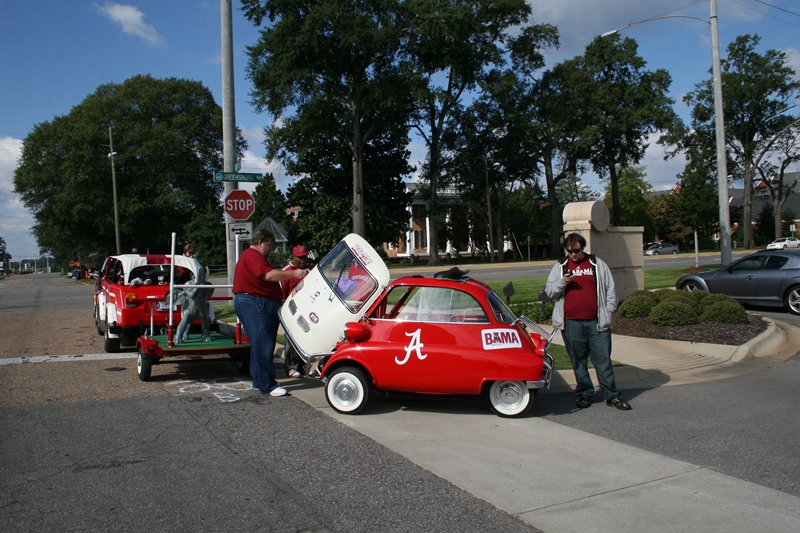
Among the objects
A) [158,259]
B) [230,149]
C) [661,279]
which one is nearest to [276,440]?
[158,259]

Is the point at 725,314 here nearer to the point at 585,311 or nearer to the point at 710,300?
the point at 710,300

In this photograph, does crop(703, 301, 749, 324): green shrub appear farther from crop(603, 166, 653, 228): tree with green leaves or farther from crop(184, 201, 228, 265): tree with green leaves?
crop(603, 166, 653, 228): tree with green leaves

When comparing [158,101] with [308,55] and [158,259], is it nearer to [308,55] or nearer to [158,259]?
[308,55]

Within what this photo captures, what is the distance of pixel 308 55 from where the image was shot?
38656 mm

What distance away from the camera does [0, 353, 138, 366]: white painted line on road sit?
10203 millimetres

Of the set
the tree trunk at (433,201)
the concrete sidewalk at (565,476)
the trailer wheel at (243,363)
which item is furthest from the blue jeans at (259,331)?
the tree trunk at (433,201)

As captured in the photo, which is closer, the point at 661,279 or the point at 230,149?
the point at 230,149

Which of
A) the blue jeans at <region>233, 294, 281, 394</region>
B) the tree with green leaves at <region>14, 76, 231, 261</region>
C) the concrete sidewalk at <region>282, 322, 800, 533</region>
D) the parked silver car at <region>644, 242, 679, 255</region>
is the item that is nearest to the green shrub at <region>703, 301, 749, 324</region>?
the concrete sidewalk at <region>282, 322, 800, 533</region>

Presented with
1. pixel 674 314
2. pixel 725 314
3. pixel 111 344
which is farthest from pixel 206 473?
pixel 725 314

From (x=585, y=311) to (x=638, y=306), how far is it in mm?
5599

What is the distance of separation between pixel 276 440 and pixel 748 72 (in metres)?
65.9

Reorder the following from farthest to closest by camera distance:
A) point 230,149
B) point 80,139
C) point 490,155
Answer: point 490,155, point 80,139, point 230,149

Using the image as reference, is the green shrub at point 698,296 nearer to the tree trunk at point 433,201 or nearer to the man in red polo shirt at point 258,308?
the man in red polo shirt at point 258,308

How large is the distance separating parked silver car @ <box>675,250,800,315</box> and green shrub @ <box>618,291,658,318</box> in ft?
11.5
